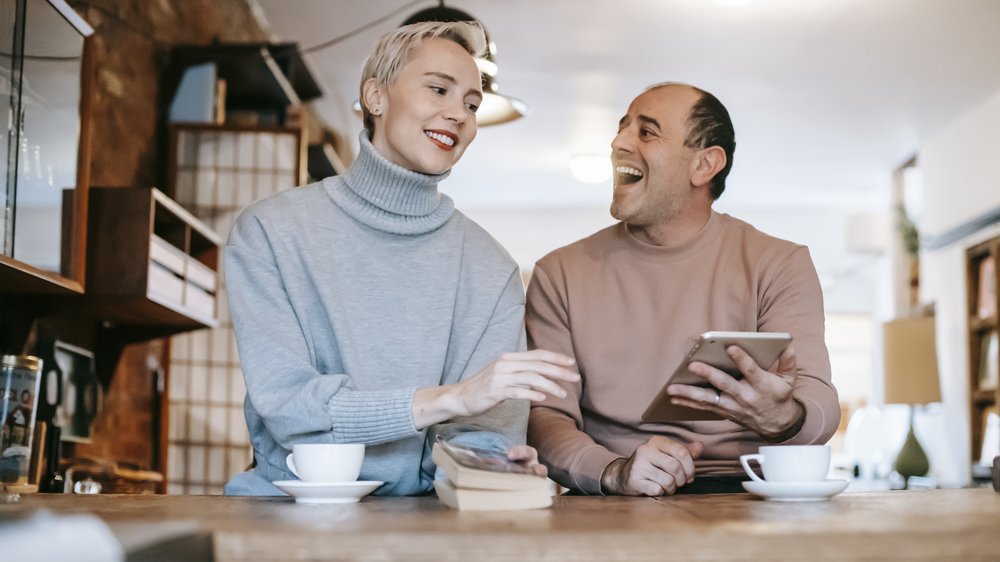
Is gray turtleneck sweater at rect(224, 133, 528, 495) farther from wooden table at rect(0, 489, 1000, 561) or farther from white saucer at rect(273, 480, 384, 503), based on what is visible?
wooden table at rect(0, 489, 1000, 561)

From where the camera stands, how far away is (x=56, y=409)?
2.89 m

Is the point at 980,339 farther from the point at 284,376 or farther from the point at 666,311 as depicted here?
the point at 284,376

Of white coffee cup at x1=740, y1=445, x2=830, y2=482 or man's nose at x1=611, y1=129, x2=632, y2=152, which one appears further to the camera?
man's nose at x1=611, y1=129, x2=632, y2=152

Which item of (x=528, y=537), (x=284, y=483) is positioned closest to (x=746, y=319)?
(x=284, y=483)

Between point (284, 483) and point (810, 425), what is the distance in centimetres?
107

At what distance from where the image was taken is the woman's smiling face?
186 centimetres

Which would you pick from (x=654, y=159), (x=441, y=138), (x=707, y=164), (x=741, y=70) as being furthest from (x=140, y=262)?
(x=741, y=70)

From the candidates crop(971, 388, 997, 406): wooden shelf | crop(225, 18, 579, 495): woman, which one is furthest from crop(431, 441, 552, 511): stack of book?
crop(971, 388, 997, 406): wooden shelf

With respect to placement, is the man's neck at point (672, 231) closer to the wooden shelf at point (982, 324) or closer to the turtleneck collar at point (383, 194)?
the turtleneck collar at point (383, 194)

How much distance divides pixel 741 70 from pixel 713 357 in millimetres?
4403

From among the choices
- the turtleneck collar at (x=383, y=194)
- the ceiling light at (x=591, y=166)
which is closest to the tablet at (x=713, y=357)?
the turtleneck collar at (x=383, y=194)

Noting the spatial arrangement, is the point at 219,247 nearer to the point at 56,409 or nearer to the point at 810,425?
the point at 56,409

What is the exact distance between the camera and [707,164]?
2477mm

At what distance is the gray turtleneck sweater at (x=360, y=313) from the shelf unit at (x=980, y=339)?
5.26 metres
